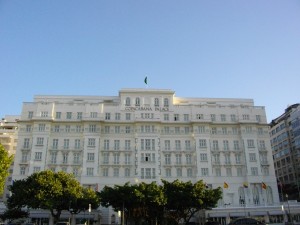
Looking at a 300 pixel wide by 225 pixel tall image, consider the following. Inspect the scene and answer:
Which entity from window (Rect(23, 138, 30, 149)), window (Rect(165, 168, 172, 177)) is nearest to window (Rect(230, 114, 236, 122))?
window (Rect(165, 168, 172, 177))

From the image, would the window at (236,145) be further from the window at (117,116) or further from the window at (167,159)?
the window at (117,116)

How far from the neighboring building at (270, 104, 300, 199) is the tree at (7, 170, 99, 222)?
63200mm

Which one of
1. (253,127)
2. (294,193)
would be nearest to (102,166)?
(253,127)

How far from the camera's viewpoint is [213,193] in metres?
55.9

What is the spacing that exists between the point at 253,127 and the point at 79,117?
146 ft

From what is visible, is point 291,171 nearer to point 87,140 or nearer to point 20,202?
point 87,140

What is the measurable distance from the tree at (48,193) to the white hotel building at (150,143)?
15.2 metres

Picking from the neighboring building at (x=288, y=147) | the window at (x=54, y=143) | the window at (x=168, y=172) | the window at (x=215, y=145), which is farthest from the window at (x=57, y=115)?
the neighboring building at (x=288, y=147)

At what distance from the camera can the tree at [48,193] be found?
5388cm

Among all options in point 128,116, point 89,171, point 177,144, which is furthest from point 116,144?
point 177,144

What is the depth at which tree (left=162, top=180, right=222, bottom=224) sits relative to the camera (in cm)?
5353

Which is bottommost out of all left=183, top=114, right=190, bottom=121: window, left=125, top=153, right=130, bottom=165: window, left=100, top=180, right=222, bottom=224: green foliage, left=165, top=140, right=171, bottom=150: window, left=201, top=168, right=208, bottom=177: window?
left=100, top=180, right=222, bottom=224: green foliage

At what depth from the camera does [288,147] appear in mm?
100812

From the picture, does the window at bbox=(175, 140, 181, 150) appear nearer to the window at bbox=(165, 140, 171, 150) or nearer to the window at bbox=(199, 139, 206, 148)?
the window at bbox=(165, 140, 171, 150)
